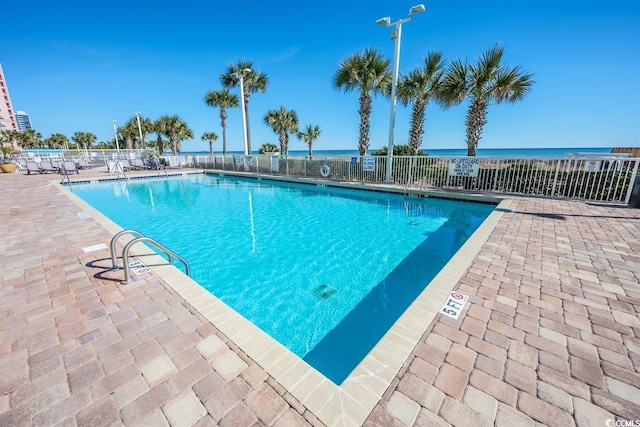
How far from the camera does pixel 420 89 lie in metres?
11.3

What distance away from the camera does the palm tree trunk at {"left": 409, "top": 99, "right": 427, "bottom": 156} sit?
11.8 m

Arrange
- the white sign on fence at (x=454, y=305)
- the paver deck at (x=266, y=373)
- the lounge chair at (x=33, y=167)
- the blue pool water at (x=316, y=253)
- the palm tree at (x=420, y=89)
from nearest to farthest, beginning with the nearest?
1. the paver deck at (x=266, y=373)
2. the white sign on fence at (x=454, y=305)
3. the blue pool water at (x=316, y=253)
4. the palm tree at (x=420, y=89)
5. the lounge chair at (x=33, y=167)

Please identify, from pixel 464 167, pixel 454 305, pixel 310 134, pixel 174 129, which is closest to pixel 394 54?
pixel 464 167

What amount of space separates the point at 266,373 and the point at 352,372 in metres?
0.60

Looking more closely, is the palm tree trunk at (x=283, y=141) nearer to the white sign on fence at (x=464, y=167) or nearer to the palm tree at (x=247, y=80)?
the palm tree at (x=247, y=80)

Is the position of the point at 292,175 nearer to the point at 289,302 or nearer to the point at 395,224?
the point at 395,224

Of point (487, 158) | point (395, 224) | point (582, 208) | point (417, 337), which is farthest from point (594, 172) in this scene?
point (417, 337)

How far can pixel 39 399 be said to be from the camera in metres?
1.62

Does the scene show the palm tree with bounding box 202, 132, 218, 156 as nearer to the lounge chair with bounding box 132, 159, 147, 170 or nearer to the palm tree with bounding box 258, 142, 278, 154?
the palm tree with bounding box 258, 142, 278, 154

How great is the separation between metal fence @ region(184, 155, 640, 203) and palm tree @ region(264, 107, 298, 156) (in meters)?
10.3

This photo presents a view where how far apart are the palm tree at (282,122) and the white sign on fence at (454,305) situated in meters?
22.0

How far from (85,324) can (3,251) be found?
3.33m

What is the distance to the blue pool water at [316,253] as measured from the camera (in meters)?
3.27

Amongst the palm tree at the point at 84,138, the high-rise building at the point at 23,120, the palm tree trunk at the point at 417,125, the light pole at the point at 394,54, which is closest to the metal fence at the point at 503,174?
the light pole at the point at 394,54
